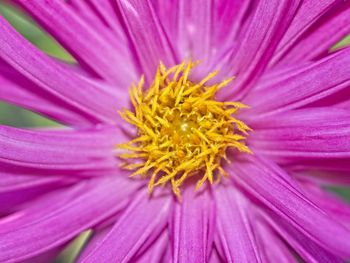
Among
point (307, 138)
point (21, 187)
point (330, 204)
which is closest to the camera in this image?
point (307, 138)

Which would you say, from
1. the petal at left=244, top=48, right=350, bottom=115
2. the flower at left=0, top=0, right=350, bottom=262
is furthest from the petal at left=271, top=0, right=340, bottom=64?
the petal at left=244, top=48, right=350, bottom=115

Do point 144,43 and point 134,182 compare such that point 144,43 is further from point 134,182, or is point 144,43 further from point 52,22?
point 134,182

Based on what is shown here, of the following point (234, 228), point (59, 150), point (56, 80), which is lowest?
point (234, 228)

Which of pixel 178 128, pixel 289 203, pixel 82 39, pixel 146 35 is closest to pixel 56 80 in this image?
pixel 82 39

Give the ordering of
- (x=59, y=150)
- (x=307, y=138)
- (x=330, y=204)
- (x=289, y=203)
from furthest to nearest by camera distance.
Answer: (x=330, y=204) < (x=59, y=150) < (x=307, y=138) < (x=289, y=203)

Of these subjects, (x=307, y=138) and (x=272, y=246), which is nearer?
(x=307, y=138)

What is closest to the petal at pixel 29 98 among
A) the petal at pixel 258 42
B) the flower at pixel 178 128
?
the flower at pixel 178 128

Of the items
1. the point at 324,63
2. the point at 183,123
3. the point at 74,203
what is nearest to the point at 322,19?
the point at 324,63

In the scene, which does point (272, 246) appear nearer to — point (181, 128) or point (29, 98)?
point (181, 128)
